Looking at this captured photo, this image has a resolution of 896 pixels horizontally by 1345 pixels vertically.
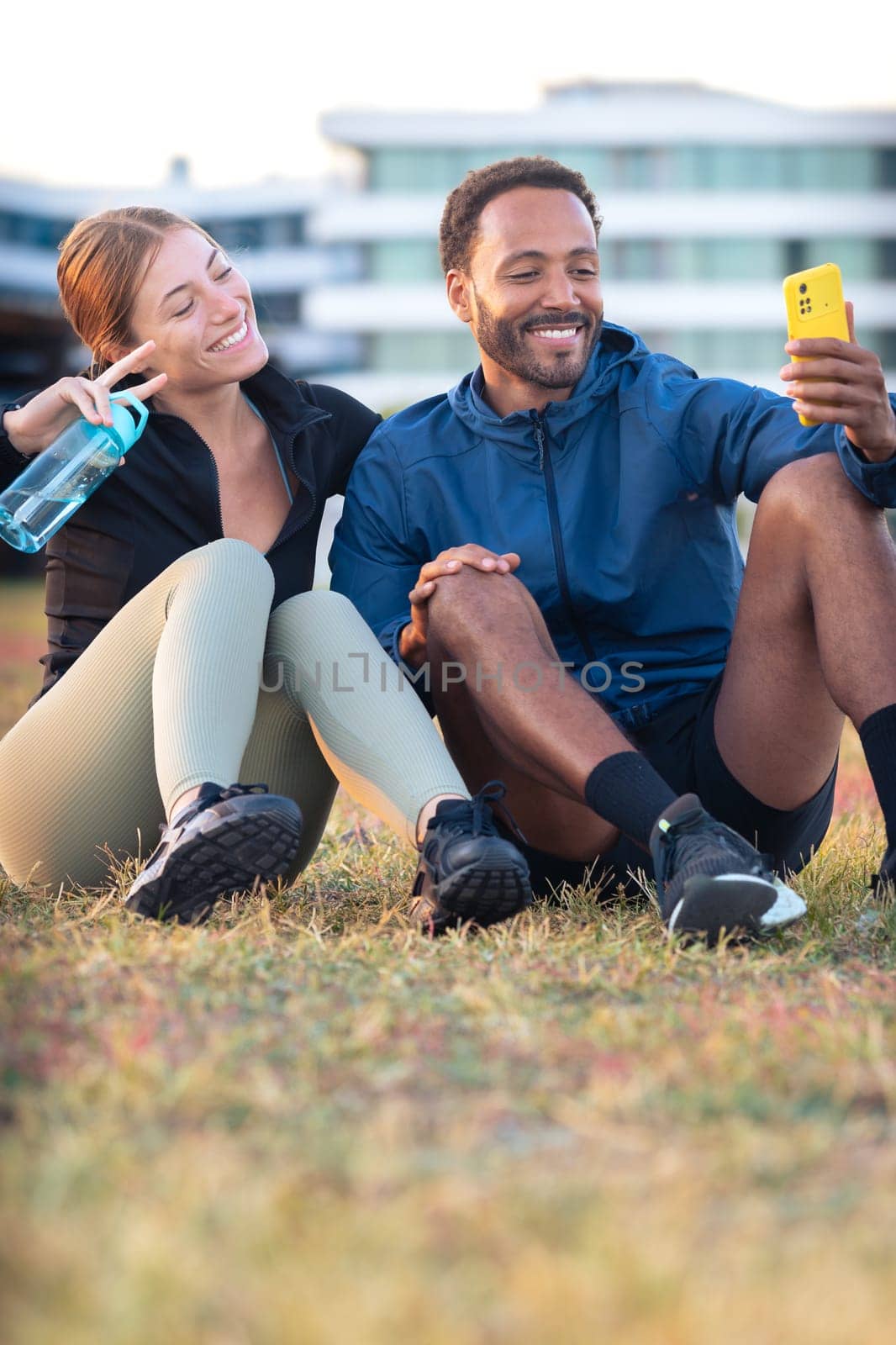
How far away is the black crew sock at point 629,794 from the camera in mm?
2980

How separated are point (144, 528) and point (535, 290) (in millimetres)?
1151

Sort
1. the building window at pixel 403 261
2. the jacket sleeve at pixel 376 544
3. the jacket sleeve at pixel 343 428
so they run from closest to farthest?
the jacket sleeve at pixel 376 544 < the jacket sleeve at pixel 343 428 < the building window at pixel 403 261

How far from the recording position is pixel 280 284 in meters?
61.0

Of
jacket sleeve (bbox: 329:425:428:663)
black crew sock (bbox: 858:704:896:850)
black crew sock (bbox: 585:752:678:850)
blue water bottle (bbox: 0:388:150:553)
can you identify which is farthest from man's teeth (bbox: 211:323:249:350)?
black crew sock (bbox: 858:704:896:850)

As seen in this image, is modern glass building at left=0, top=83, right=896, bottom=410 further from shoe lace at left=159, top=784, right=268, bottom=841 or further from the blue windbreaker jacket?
shoe lace at left=159, top=784, right=268, bottom=841

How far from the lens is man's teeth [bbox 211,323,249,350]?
3820 mm

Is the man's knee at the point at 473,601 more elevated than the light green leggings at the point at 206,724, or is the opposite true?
the man's knee at the point at 473,601

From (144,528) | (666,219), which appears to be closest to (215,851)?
(144,528)

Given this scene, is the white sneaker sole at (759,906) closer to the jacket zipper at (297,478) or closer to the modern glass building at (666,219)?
the jacket zipper at (297,478)

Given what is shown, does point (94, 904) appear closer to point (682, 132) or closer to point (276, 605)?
point (276, 605)

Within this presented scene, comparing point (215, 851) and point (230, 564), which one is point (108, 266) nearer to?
point (230, 564)

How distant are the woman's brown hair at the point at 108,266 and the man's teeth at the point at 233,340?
0.24m

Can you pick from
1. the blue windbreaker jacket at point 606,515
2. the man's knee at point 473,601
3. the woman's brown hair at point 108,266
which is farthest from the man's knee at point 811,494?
→ the woman's brown hair at point 108,266

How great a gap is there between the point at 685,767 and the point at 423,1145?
179cm
